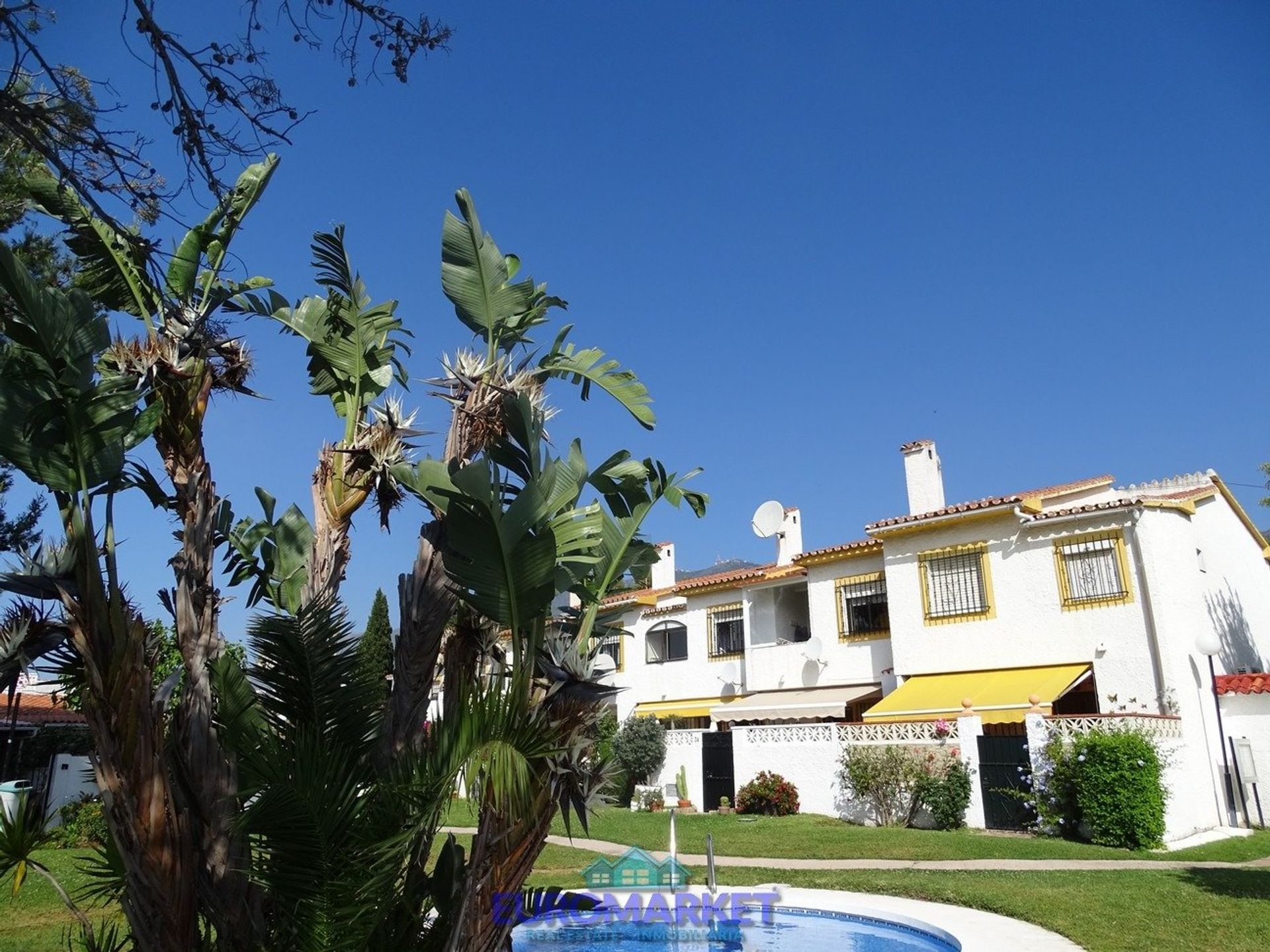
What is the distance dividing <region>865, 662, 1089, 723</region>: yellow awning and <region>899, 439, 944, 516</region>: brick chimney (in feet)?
21.0

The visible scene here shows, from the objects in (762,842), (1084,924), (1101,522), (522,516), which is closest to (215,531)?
(522,516)

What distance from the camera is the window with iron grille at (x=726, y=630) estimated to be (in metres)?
38.7

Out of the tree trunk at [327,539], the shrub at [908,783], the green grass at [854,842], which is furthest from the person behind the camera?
the shrub at [908,783]

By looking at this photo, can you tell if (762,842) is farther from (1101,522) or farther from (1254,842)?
(1101,522)

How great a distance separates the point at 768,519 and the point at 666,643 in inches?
310

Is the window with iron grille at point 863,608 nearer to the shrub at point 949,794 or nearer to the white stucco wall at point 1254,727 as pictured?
the shrub at point 949,794

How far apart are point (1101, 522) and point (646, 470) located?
21.8 meters

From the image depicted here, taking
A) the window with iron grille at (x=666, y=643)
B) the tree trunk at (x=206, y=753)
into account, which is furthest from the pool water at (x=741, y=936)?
the window with iron grille at (x=666, y=643)

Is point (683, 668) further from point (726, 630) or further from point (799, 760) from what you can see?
point (799, 760)

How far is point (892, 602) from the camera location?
102 feet

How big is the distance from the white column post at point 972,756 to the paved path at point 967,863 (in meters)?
4.63

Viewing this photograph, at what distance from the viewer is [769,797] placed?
2827 cm

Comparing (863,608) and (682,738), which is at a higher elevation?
(863,608)

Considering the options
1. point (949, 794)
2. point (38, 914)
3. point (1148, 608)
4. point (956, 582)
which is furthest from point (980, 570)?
point (38, 914)
